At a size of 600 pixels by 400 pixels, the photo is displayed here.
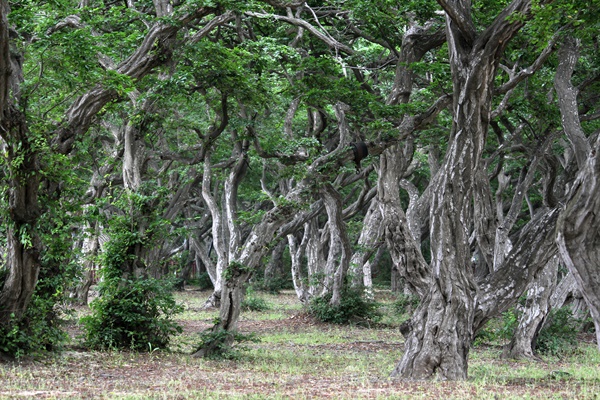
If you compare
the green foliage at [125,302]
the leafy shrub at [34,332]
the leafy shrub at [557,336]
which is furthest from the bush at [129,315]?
the leafy shrub at [557,336]

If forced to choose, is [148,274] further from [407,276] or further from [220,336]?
[407,276]

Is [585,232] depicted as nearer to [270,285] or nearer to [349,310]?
[349,310]

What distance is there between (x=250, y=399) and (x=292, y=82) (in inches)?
359

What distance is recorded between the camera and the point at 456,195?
34.2ft

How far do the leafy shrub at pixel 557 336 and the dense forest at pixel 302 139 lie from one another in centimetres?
104

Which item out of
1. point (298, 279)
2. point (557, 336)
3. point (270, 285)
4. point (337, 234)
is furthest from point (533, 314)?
point (270, 285)

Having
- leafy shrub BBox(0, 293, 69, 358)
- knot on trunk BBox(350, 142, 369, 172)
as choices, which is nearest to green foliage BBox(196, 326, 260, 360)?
leafy shrub BBox(0, 293, 69, 358)

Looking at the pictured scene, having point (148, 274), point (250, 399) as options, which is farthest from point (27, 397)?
point (148, 274)

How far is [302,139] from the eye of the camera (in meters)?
15.8

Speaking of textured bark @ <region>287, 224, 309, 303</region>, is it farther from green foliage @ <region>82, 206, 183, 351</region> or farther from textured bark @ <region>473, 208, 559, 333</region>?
textured bark @ <region>473, 208, 559, 333</region>

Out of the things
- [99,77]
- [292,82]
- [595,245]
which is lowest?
[595,245]

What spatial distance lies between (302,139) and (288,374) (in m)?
5.91

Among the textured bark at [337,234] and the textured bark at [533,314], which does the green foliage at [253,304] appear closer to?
the textured bark at [337,234]

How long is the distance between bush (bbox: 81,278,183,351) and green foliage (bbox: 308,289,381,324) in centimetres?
883
